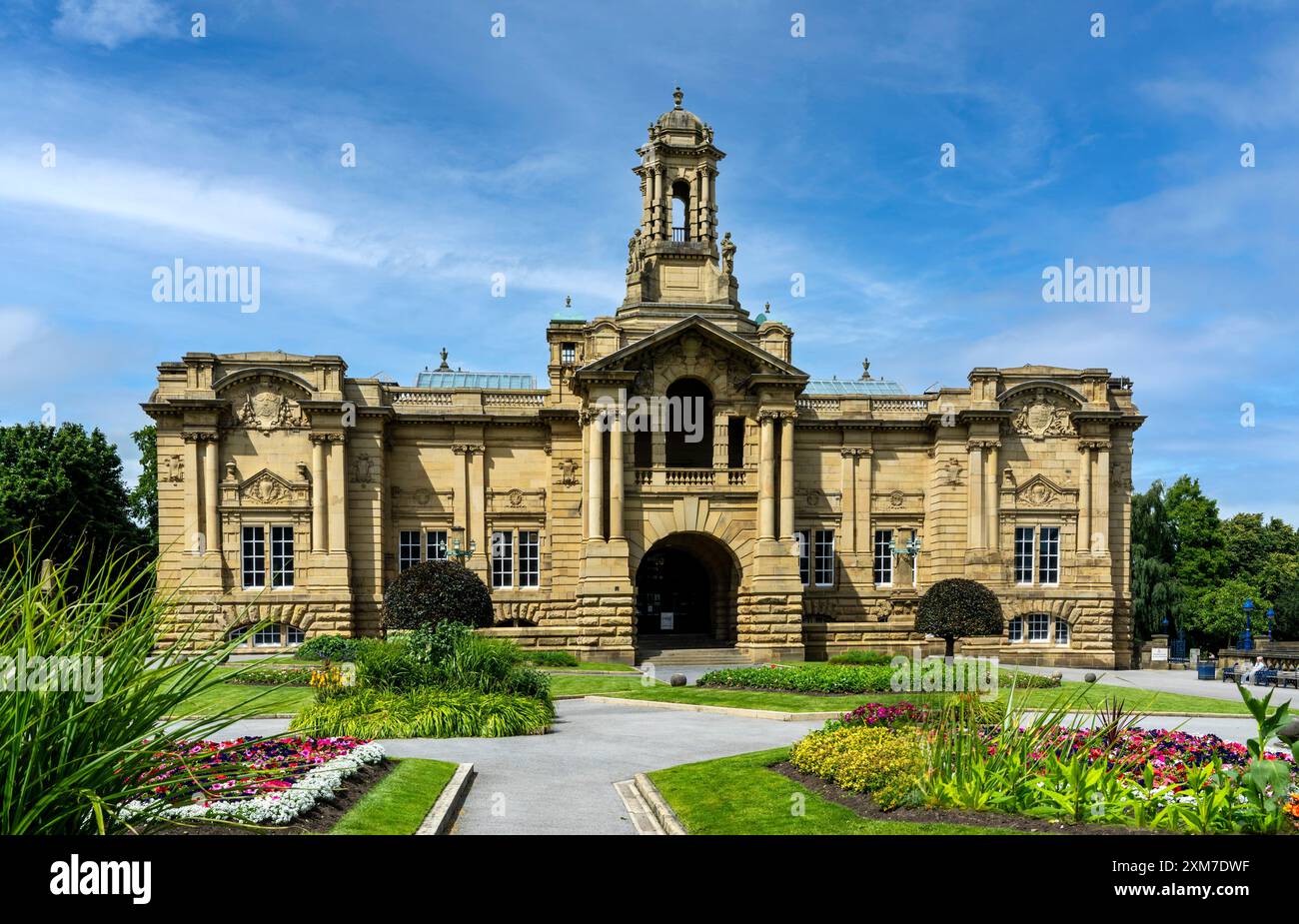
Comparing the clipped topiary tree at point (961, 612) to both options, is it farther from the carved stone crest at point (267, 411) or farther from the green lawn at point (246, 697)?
the carved stone crest at point (267, 411)

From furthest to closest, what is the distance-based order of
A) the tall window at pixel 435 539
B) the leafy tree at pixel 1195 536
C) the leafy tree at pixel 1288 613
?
the leafy tree at pixel 1195 536 → the leafy tree at pixel 1288 613 → the tall window at pixel 435 539

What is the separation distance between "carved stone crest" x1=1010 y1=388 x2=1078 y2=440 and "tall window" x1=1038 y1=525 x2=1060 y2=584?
439cm

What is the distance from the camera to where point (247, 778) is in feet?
24.3

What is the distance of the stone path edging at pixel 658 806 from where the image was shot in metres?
12.2

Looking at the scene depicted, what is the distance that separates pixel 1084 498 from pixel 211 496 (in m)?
38.4

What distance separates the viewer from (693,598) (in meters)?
45.5

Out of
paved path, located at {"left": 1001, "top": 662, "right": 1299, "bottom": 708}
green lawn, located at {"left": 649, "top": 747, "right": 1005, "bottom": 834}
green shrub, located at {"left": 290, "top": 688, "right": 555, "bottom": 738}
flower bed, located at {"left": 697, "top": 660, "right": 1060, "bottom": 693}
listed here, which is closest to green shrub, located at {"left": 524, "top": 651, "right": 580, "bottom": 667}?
flower bed, located at {"left": 697, "top": 660, "right": 1060, "bottom": 693}

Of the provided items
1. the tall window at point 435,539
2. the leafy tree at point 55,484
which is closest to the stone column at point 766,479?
the tall window at point 435,539

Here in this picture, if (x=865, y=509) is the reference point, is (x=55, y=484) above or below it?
above

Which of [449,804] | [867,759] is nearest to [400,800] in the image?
[449,804]

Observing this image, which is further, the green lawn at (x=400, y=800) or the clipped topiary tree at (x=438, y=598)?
the clipped topiary tree at (x=438, y=598)

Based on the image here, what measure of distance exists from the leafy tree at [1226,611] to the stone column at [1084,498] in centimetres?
2016

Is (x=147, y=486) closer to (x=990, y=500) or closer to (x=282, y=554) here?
(x=282, y=554)
